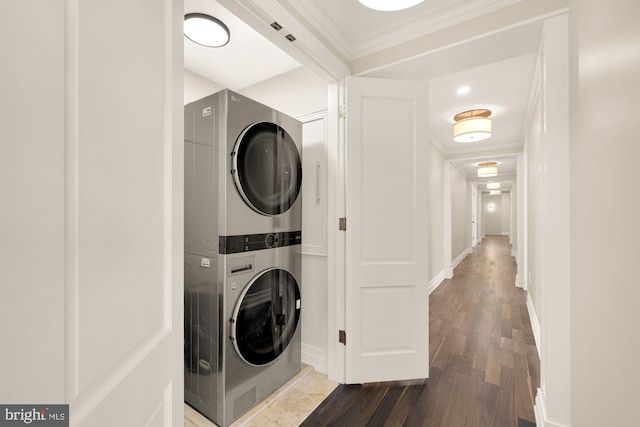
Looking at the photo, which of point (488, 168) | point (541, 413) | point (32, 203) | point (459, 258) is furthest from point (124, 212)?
point (459, 258)

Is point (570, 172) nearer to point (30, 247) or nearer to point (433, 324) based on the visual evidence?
point (30, 247)

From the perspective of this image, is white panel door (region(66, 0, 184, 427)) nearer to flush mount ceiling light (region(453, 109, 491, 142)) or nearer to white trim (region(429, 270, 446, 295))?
flush mount ceiling light (region(453, 109, 491, 142))

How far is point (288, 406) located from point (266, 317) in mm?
588

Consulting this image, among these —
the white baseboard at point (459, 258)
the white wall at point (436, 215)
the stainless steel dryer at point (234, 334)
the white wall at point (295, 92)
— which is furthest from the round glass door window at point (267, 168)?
the white baseboard at point (459, 258)

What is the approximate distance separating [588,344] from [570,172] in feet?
2.65

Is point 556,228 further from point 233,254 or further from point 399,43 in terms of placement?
point 233,254

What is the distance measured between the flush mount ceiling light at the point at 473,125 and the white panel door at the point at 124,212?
3.31 metres

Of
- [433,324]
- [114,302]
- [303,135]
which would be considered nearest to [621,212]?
[114,302]

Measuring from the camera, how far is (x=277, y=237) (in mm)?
1959

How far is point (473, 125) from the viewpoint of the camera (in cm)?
323

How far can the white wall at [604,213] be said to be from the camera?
78 centimetres

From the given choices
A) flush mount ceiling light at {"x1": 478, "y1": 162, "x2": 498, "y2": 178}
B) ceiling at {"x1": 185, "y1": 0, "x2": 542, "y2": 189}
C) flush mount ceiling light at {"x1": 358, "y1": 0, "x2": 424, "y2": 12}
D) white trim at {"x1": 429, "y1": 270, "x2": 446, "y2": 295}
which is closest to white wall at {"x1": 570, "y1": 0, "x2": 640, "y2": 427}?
ceiling at {"x1": 185, "y1": 0, "x2": 542, "y2": 189}

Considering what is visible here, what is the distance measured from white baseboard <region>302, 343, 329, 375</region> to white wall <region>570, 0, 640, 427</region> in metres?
1.50

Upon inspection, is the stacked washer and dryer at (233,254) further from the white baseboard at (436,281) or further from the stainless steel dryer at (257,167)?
the white baseboard at (436,281)
